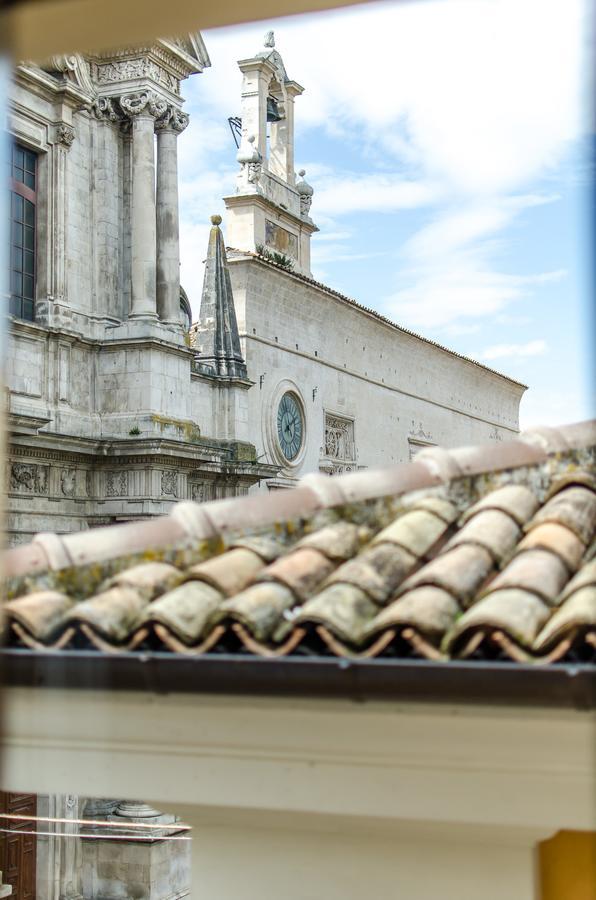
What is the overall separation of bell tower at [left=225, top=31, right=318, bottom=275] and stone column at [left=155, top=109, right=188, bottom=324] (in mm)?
3619

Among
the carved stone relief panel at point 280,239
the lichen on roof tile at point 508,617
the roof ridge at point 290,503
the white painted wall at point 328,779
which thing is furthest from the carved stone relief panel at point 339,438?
the lichen on roof tile at point 508,617

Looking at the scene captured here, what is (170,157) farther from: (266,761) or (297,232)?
(266,761)

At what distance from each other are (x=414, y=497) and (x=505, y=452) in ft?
0.90

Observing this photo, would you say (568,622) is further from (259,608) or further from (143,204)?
(143,204)

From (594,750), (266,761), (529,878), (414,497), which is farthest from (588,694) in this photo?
(414,497)

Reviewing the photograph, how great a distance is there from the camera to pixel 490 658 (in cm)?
212

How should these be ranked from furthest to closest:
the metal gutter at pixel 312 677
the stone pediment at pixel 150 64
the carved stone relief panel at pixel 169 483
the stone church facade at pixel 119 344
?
the stone pediment at pixel 150 64 < the carved stone relief panel at pixel 169 483 < the stone church facade at pixel 119 344 < the metal gutter at pixel 312 677

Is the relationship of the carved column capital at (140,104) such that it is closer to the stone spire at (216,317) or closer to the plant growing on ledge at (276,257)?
the stone spire at (216,317)

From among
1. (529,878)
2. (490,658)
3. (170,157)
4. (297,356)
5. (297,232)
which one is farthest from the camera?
(297,232)

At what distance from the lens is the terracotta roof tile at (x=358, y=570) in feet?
7.10

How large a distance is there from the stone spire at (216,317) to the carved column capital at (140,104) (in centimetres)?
179

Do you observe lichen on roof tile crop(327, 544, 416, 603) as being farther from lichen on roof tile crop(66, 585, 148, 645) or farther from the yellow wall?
the yellow wall

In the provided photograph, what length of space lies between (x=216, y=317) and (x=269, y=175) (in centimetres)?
411

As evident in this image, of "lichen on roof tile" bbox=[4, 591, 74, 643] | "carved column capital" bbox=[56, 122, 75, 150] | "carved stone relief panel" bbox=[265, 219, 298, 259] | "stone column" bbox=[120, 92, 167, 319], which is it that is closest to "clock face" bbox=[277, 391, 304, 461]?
"carved stone relief panel" bbox=[265, 219, 298, 259]
